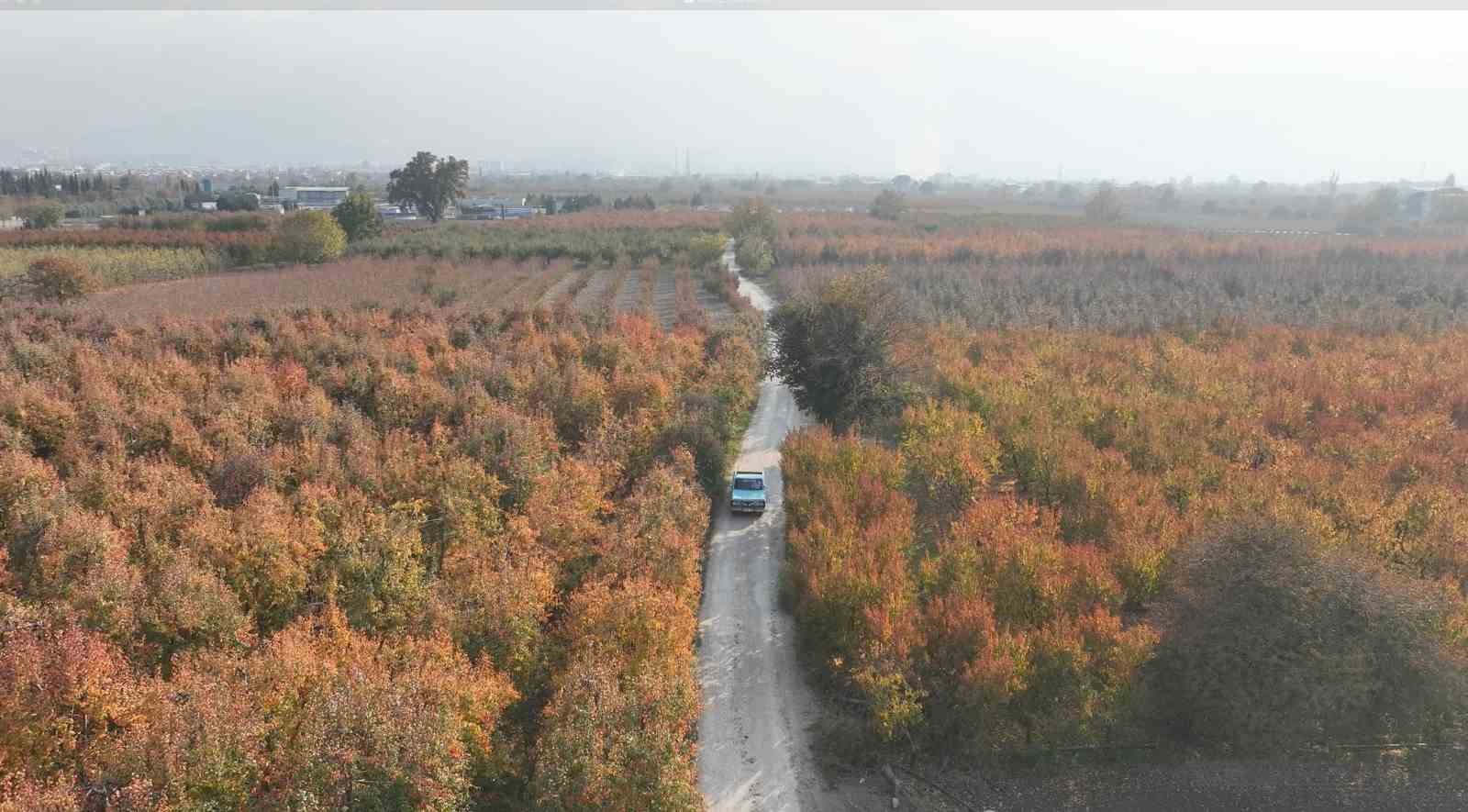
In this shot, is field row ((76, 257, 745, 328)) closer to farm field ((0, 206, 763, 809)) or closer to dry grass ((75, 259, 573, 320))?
dry grass ((75, 259, 573, 320))

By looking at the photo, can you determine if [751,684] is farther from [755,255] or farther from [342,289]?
[755,255]

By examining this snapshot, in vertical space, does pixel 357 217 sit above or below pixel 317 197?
below

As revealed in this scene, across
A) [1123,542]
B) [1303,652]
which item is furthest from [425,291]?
[1303,652]

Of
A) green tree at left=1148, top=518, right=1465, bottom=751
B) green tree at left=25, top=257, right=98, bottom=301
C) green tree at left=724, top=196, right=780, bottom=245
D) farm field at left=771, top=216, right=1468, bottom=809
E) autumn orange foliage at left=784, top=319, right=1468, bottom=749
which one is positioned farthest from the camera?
green tree at left=724, top=196, right=780, bottom=245

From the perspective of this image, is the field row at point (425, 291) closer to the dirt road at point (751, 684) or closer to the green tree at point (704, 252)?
the green tree at point (704, 252)

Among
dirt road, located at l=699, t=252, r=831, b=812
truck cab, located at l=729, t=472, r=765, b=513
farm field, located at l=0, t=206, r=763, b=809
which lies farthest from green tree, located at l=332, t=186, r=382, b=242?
dirt road, located at l=699, t=252, r=831, b=812
